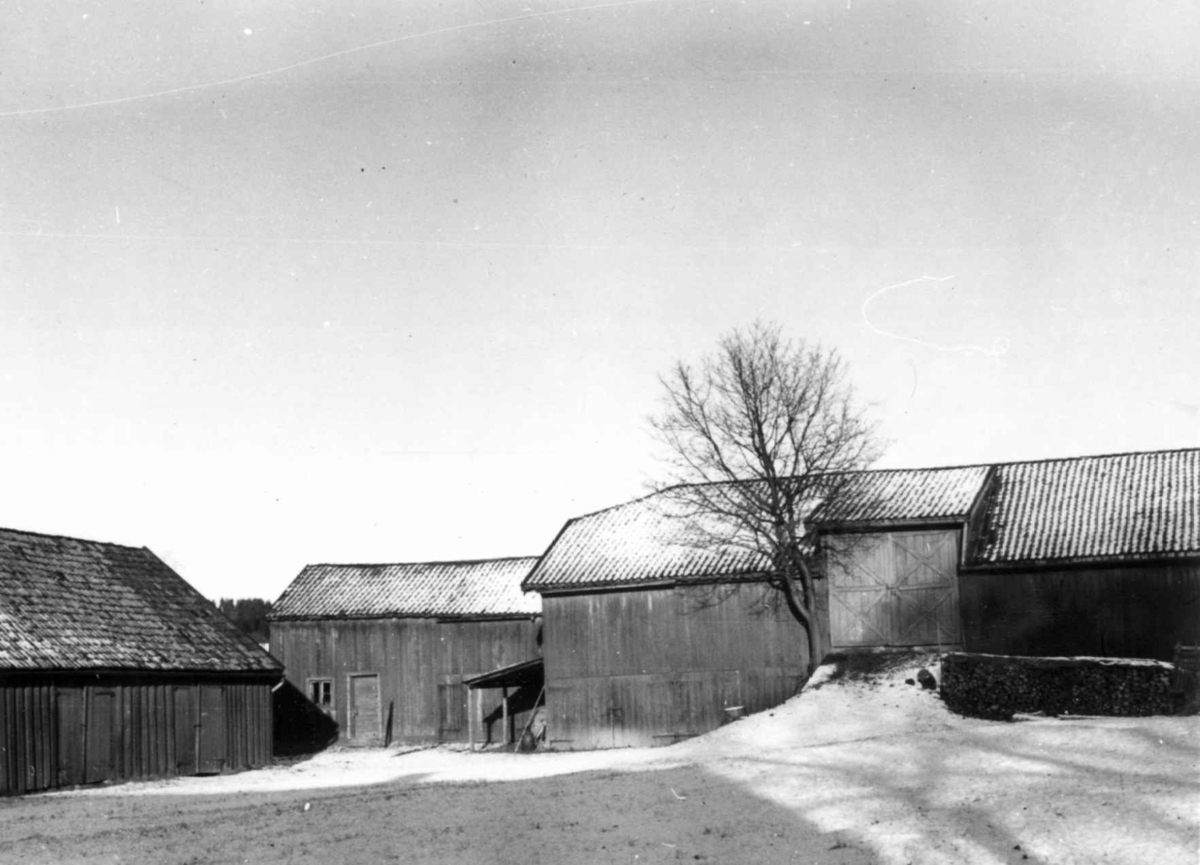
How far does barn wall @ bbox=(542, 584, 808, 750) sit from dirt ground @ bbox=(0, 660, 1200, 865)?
20.0 feet

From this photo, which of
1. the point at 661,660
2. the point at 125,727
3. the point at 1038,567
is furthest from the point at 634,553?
the point at 125,727

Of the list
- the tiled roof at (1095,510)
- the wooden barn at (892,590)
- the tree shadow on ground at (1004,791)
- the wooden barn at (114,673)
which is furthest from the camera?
the tiled roof at (1095,510)

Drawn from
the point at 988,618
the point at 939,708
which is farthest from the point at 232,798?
the point at 988,618

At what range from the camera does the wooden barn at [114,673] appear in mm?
25797

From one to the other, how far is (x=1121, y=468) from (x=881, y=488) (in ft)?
20.6

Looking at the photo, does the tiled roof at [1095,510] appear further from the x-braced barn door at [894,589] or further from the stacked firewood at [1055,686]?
the stacked firewood at [1055,686]

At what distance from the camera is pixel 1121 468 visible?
110ft

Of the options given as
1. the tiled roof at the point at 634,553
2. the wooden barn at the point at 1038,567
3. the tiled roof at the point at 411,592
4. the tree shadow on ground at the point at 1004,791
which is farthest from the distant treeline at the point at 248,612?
the tree shadow on ground at the point at 1004,791

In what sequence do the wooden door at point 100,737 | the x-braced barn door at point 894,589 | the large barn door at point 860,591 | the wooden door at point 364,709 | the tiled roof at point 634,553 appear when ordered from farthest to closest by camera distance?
1. the wooden door at point 364,709
2. the tiled roof at point 634,553
3. the large barn door at point 860,591
4. the x-braced barn door at point 894,589
5. the wooden door at point 100,737

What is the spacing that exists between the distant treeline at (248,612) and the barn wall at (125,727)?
5041 centimetres

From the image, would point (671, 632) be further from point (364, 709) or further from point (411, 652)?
point (364, 709)

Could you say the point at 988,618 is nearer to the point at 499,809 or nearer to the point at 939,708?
the point at 939,708

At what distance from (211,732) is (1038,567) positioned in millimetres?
20305

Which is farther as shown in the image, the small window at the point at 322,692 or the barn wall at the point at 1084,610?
the small window at the point at 322,692
